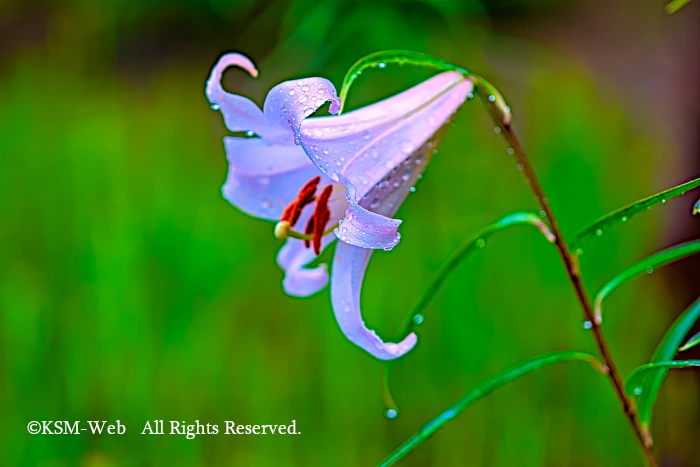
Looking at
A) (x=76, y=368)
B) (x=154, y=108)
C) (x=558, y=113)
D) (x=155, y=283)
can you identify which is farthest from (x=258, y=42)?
(x=76, y=368)

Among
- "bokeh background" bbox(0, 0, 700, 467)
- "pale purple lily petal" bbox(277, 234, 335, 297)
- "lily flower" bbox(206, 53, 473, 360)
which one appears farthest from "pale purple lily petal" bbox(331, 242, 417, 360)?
"bokeh background" bbox(0, 0, 700, 467)

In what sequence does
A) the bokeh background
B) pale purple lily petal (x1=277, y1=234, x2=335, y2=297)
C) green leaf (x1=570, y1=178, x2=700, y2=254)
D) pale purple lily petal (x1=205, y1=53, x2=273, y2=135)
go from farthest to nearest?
the bokeh background, pale purple lily petal (x1=277, y1=234, x2=335, y2=297), pale purple lily petal (x1=205, y1=53, x2=273, y2=135), green leaf (x1=570, y1=178, x2=700, y2=254)

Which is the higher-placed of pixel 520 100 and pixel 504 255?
pixel 520 100

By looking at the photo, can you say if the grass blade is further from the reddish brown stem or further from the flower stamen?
the flower stamen

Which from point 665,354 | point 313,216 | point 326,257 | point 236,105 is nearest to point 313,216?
point 313,216

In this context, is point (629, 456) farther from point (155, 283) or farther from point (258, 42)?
point (258, 42)

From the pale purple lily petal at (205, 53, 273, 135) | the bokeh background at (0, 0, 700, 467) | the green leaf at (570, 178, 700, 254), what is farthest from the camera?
the bokeh background at (0, 0, 700, 467)

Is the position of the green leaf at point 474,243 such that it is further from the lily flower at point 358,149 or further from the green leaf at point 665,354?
the green leaf at point 665,354

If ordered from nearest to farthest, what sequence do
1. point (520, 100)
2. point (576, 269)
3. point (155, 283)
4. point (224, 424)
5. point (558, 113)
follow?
point (576, 269) < point (224, 424) < point (155, 283) < point (558, 113) < point (520, 100)

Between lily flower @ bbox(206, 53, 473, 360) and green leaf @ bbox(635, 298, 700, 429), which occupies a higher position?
lily flower @ bbox(206, 53, 473, 360)
